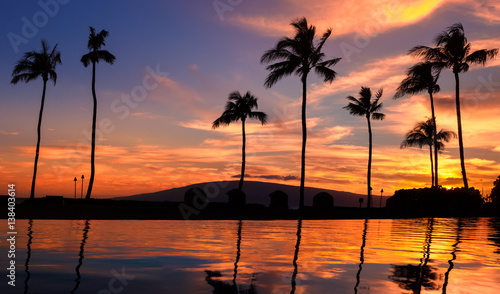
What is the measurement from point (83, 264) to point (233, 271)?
1979 millimetres

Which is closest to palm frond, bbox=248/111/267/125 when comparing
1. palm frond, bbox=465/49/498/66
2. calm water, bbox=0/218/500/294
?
palm frond, bbox=465/49/498/66

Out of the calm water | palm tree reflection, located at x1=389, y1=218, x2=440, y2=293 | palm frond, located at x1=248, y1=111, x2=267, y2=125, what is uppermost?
palm frond, located at x1=248, y1=111, x2=267, y2=125

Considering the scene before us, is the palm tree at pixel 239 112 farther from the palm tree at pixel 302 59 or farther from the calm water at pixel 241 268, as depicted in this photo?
the calm water at pixel 241 268

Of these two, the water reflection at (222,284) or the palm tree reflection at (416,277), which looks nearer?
the water reflection at (222,284)

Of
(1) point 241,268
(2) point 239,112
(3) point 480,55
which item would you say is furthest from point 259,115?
(1) point 241,268

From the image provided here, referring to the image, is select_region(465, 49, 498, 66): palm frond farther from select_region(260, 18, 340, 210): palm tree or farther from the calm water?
the calm water

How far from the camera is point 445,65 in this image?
3541 centimetres

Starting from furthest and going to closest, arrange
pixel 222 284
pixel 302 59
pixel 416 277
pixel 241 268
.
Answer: pixel 302 59
pixel 241 268
pixel 416 277
pixel 222 284

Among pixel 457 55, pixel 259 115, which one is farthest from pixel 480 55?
pixel 259 115

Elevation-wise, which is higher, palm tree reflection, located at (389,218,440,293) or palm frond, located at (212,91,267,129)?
palm frond, located at (212,91,267,129)

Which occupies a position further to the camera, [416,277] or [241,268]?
[241,268]

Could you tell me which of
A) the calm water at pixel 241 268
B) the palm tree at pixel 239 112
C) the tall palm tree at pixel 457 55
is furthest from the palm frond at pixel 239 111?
the calm water at pixel 241 268

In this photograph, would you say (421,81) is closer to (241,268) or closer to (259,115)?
(259,115)

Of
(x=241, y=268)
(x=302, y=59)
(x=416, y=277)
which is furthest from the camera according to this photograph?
(x=302, y=59)
